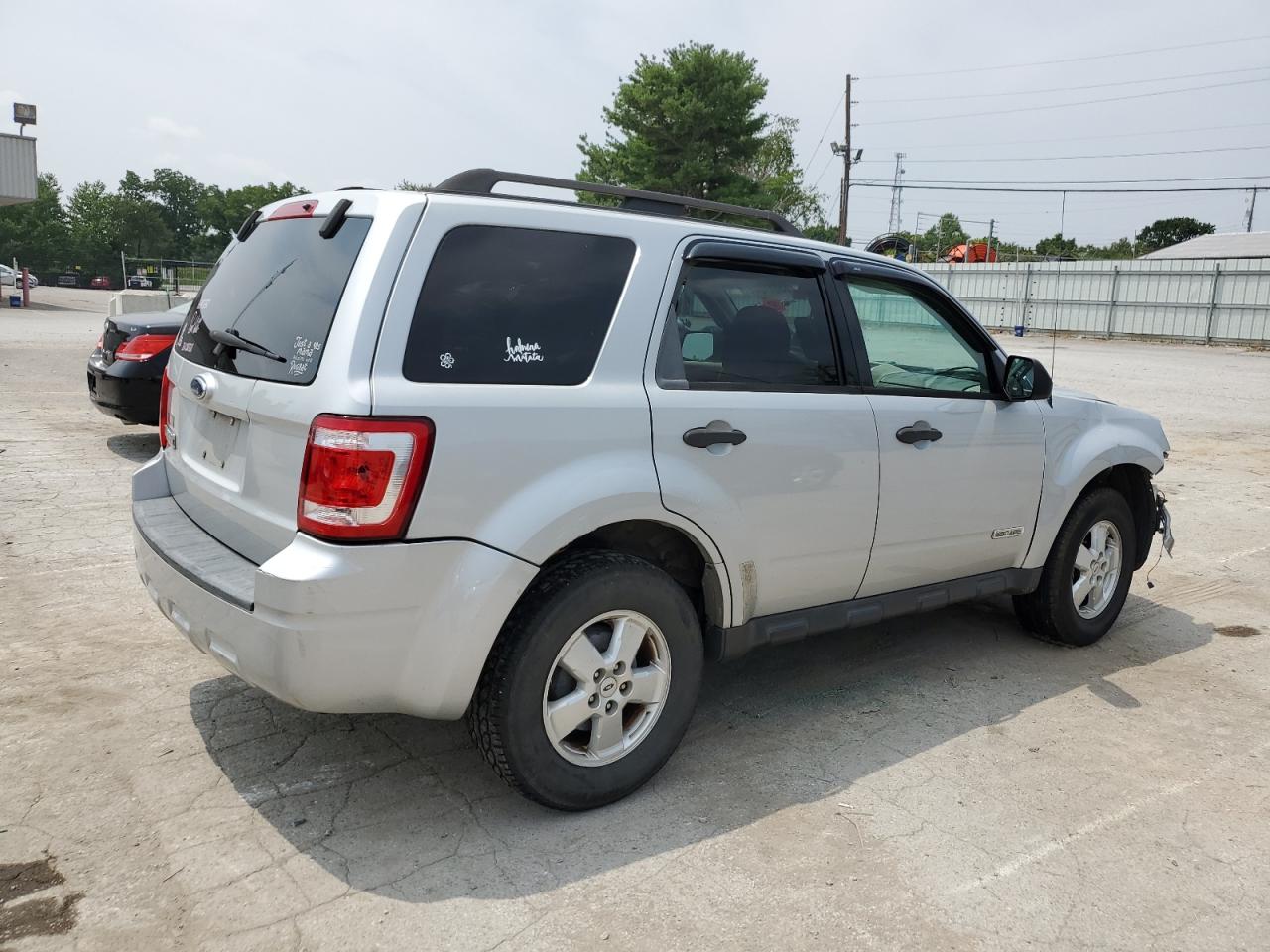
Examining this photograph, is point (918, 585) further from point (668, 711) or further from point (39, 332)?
point (39, 332)

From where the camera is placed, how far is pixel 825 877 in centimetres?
288

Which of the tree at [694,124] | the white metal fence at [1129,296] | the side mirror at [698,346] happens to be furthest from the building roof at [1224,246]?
the side mirror at [698,346]

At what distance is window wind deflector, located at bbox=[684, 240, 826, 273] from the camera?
346 cm

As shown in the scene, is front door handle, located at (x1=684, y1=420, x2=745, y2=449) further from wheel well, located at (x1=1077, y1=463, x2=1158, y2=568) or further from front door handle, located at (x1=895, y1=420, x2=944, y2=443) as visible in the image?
wheel well, located at (x1=1077, y1=463, x2=1158, y2=568)

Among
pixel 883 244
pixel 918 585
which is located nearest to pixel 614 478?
pixel 918 585

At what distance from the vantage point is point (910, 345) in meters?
4.25

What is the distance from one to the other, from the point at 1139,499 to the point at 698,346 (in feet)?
9.98

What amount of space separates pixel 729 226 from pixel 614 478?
4.25 feet

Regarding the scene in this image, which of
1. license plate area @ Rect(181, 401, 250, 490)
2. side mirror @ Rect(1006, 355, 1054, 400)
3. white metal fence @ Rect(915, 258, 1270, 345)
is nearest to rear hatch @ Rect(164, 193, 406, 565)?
license plate area @ Rect(181, 401, 250, 490)

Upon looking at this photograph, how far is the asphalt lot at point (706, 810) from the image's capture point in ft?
8.67

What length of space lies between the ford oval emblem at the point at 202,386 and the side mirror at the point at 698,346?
1.53 meters

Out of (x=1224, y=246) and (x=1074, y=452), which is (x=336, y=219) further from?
(x=1224, y=246)

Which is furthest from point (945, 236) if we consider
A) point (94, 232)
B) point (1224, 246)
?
point (94, 232)

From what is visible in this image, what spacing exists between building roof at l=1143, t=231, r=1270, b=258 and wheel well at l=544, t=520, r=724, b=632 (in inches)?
1919
